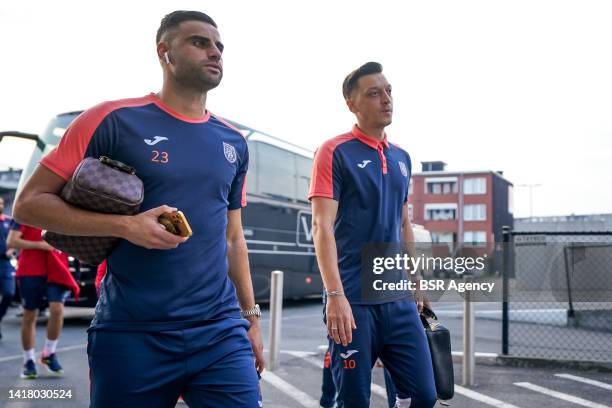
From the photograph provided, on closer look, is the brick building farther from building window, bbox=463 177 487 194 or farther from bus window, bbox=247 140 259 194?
bus window, bbox=247 140 259 194

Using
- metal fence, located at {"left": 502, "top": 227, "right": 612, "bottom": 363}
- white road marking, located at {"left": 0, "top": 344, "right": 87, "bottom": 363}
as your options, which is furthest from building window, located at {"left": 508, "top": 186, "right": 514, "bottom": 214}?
white road marking, located at {"left": 0, "top": 344, "right": 87, "bottom": 363}

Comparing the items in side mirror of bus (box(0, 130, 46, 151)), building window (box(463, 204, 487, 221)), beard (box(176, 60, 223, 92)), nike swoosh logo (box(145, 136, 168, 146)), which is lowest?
nike swoosh logo (box(145, 136, 168, 146))

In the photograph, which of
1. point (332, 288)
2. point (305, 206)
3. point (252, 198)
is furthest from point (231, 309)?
point (305, 206)

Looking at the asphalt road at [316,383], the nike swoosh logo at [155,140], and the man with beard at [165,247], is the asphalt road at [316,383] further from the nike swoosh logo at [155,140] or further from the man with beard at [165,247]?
the nike swoosh logo at [155,140]

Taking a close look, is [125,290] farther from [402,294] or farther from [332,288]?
[402,294]

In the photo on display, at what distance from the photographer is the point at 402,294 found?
11.8ft

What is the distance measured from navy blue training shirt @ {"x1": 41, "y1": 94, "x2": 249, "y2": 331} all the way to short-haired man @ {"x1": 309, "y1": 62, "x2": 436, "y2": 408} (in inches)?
42.3

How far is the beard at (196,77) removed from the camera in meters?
2.52

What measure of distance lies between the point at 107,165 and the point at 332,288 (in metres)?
1.53

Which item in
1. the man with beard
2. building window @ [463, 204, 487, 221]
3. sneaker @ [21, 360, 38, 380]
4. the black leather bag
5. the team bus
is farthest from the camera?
building window @ [463, 204, 487, 221]

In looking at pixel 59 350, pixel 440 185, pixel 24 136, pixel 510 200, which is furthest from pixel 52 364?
pixel 510 200

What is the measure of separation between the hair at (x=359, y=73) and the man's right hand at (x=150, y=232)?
6.77ft

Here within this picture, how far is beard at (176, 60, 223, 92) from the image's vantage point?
252 centimetres

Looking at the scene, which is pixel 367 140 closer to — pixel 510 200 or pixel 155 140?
pixel 155 140
